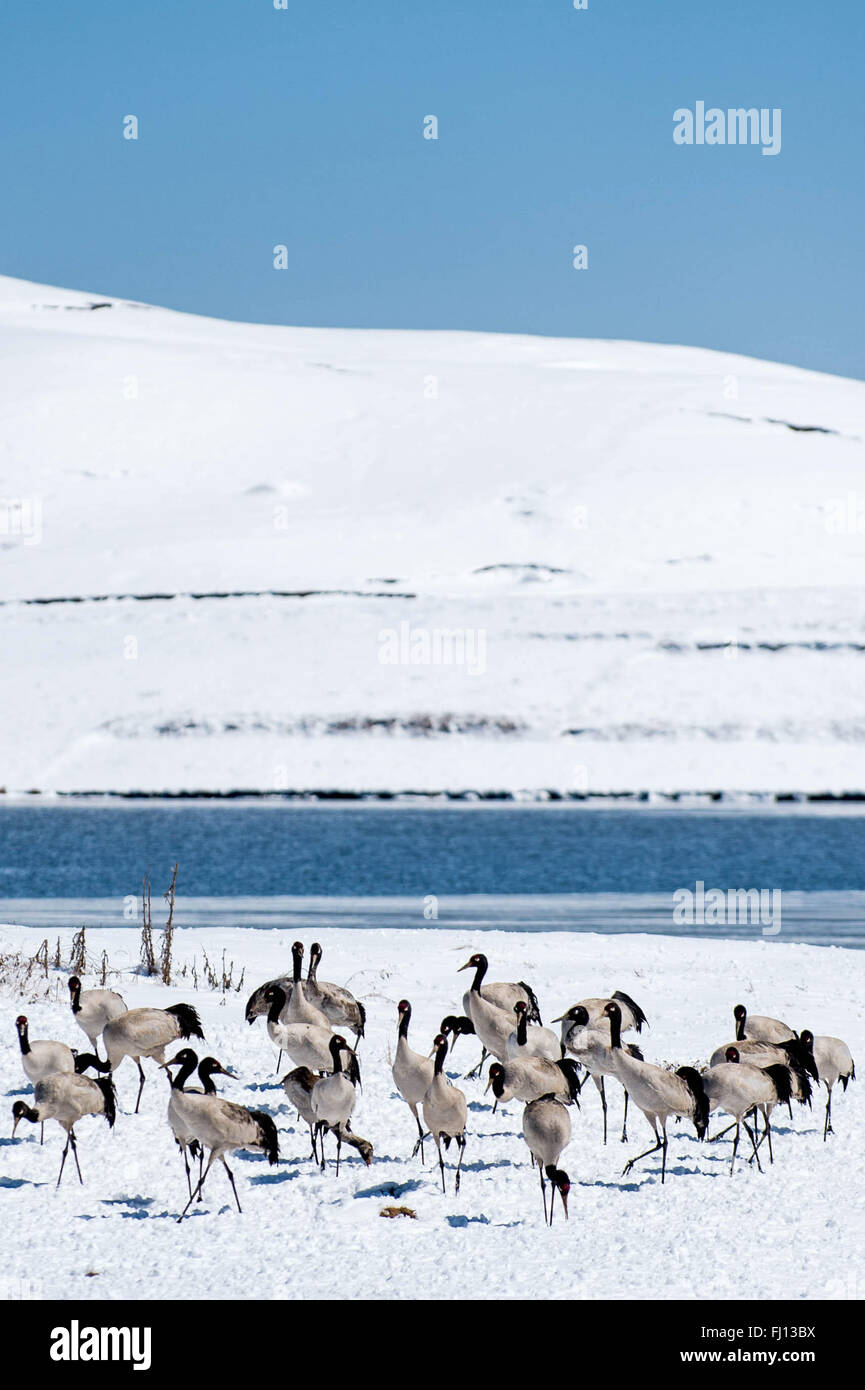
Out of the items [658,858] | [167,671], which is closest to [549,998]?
[658,858]

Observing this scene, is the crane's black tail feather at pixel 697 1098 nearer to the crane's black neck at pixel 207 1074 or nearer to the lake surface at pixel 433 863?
the crane's black neck at pixel 207 1074

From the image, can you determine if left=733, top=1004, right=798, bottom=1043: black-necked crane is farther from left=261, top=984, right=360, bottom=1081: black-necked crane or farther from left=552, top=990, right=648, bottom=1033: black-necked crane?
left=261, top=984, right=360, bottom=1081: black-necked crane

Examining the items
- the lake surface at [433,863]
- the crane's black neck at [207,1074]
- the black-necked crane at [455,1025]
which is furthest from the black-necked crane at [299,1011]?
the lake surface at [433,863]

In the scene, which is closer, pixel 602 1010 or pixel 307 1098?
pixel 307 1098

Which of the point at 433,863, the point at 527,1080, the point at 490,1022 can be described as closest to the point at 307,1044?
the point at 490,1022

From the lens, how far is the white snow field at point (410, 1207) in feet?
25.0

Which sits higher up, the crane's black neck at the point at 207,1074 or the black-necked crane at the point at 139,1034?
the black-necked crane at the point at 139,1034

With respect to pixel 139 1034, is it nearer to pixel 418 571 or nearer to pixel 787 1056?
pixel 787 1056

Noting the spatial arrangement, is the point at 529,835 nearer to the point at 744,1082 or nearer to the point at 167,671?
the point at 167,671

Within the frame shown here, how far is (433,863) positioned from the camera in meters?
33.4
